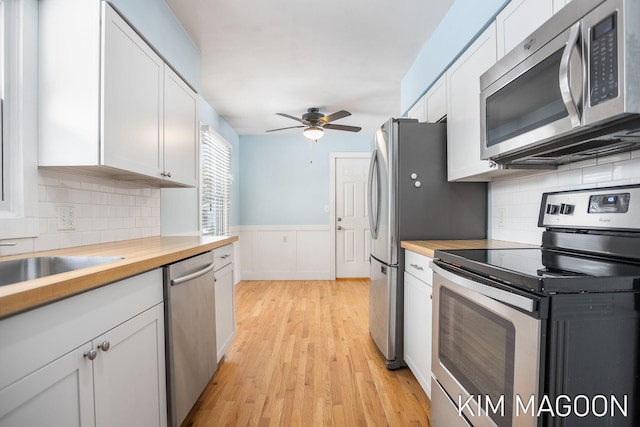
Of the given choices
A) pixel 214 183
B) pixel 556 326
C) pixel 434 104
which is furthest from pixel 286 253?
pixel 556 326

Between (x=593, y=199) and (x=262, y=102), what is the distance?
3.36m

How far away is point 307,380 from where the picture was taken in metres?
2.01

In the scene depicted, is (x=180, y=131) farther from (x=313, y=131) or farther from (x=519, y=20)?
(x=519, y=20)

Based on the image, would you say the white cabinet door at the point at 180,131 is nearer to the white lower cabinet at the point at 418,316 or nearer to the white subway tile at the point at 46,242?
the white subway tile at the point at 46,242

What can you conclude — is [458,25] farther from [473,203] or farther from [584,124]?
[584,124]

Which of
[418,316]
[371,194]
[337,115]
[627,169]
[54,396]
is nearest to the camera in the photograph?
[54,396]

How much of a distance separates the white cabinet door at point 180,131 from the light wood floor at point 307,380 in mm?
1403

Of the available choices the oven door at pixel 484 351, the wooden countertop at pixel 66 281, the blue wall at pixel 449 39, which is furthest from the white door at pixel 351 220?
the wooden countertop at pixel 66 281

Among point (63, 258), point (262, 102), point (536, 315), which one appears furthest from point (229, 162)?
point (536, 315)

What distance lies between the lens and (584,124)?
93cm

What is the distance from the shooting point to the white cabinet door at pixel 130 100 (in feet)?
4.66

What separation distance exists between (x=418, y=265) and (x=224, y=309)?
1.34 m

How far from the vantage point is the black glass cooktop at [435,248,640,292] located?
2.62 feet

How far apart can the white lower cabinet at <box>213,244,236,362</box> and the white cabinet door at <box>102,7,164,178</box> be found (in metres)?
0.67
